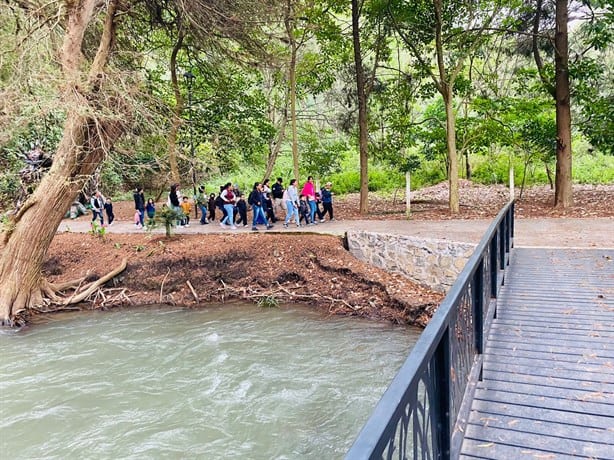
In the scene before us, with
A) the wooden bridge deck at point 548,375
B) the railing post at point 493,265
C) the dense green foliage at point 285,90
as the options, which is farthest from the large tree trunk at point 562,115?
the railing post at point 493,265

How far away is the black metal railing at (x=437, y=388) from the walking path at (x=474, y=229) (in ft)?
19.8

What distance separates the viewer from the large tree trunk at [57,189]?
10.0m

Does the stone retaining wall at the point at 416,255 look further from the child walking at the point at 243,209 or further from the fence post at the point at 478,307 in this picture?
the fence post at the point at 478,307

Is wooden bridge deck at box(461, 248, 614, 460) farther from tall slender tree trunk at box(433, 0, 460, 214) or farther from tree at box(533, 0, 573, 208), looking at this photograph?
tree at box(533, 0, 573, 208)

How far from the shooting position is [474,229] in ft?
38.5

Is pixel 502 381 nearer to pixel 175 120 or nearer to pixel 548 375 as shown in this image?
pixel 548 375

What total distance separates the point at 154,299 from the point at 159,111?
459 centimetres

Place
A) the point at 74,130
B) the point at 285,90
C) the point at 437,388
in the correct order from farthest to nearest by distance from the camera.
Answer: the point at 285,90 < the point at 74,130 < the point at 437,388

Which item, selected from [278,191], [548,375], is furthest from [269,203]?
[548,375]

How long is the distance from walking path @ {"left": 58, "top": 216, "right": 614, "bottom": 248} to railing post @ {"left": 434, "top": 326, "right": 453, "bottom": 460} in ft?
24.8

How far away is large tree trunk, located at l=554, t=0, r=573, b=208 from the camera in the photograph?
13.4 metres

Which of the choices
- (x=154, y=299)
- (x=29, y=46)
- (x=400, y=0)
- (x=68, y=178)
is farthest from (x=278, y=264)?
(x=400, y=0)

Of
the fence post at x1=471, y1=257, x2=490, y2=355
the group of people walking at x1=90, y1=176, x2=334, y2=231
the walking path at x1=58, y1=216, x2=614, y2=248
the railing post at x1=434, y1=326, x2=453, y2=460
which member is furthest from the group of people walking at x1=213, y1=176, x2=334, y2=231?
the railing post at x1=434, y1=326, x2=453, y2=460

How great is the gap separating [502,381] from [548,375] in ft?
1.40
